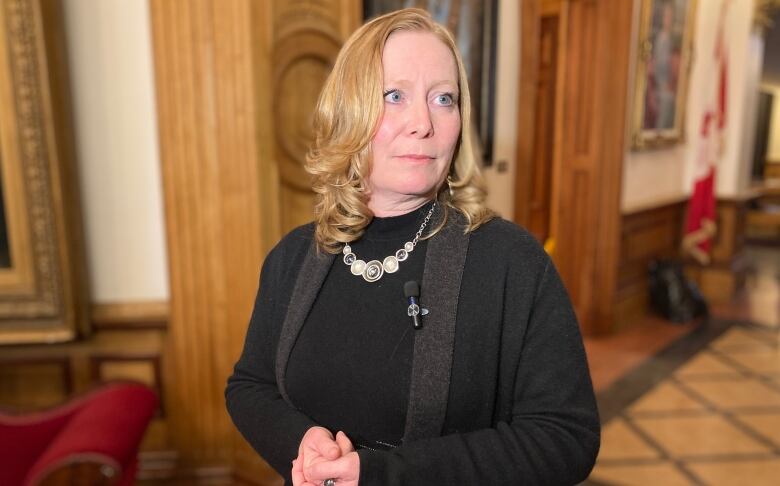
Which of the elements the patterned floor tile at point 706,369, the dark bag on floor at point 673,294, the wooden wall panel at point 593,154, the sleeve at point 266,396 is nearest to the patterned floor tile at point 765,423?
the patterned floor tile at point 706,369

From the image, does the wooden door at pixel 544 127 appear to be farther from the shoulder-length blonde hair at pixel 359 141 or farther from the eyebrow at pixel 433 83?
the eyebrow at pixel 433 83

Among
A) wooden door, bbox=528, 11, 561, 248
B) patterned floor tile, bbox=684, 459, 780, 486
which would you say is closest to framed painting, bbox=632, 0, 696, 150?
wooden door, bbox=528, 11, 561, 248

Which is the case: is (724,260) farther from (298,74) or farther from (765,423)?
(298,74)

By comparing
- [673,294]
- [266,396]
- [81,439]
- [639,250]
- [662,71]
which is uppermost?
[662,71]

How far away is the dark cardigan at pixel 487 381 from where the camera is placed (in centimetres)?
101

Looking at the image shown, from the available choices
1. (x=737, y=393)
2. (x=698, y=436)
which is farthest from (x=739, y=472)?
(x=737, y=393)

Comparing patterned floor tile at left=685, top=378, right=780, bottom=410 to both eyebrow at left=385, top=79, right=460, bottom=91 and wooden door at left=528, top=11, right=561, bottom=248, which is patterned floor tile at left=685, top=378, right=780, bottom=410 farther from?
eyebrow at left=385, top=79, right=460, bottom=91

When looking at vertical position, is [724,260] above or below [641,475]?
above

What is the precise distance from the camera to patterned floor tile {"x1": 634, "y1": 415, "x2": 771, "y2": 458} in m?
3.19

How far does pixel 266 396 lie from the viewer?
124 cm

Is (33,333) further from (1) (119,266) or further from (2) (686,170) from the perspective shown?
(2) (686,170)

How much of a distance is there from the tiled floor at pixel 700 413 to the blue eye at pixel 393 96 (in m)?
2.41

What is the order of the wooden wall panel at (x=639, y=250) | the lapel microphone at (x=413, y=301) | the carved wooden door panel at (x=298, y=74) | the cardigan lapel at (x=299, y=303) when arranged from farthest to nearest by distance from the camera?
the wooden wall panel at (x=639, y=250) → the carved wooden door panel at (x=298, y=74) → the cardigan lapel at (x=299, y=303) → the lapel microphone at (x=413, y=301)

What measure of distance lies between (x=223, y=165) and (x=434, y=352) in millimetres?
1549
